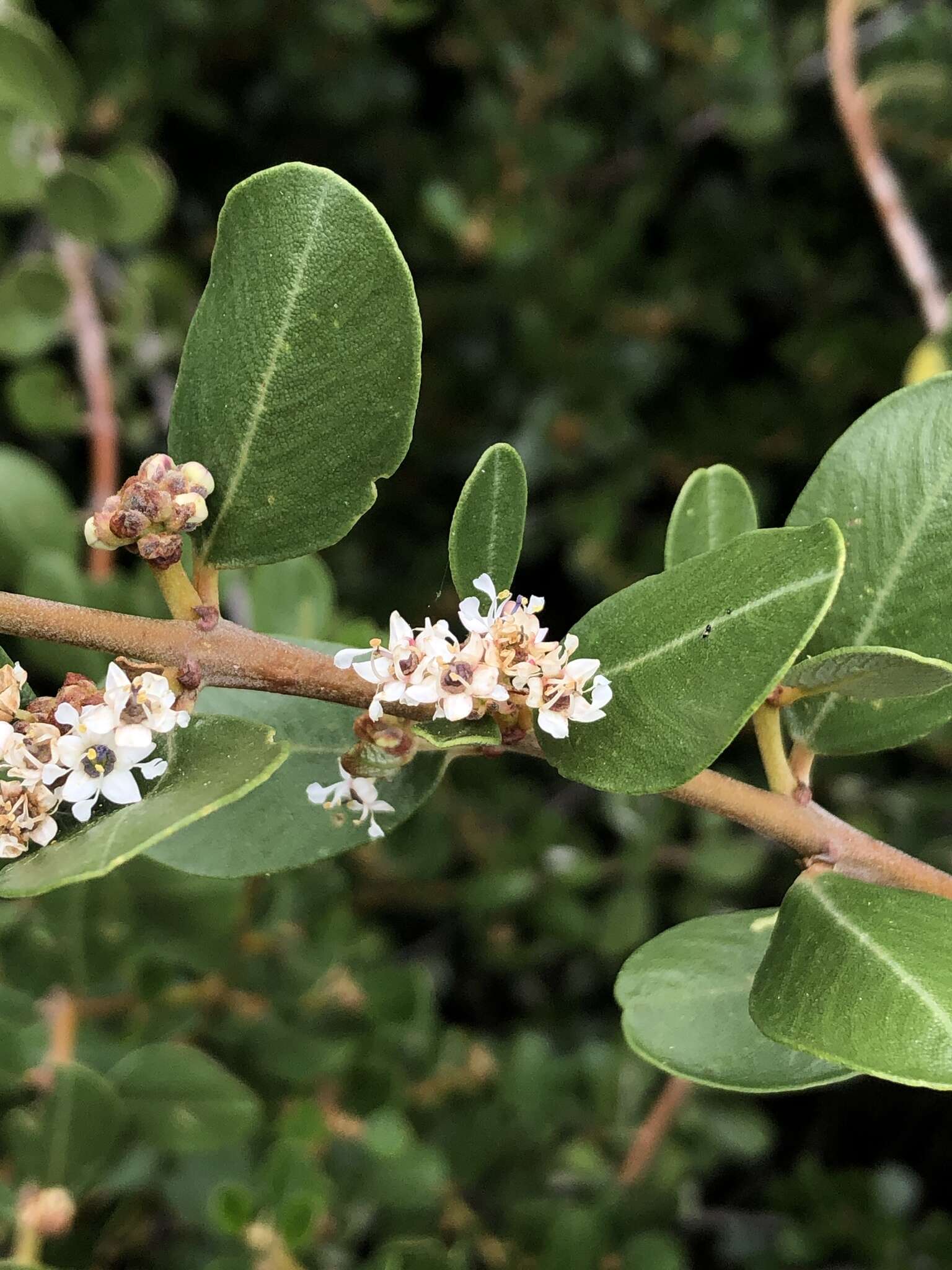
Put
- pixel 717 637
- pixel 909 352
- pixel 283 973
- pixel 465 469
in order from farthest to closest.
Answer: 1. pixel 465 469
2. pixel 909 352
3. pixel 283 973
4. pixel 717 637

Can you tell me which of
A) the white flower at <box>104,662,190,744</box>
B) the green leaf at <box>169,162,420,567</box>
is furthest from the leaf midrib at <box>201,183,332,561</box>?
the white flower at <box>104,662,190,744</box>

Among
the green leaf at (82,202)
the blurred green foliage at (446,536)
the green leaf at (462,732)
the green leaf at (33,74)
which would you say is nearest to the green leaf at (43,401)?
the blurred green foliage at (446,536)

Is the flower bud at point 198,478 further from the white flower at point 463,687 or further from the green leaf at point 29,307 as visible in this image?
the green leaf at point 29,307

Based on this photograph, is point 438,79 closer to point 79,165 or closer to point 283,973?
point 79,165

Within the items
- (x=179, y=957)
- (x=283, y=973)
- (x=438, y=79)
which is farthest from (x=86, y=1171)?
(x=438, y=79)

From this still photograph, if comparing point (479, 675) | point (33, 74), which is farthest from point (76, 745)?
point (33, 74)
